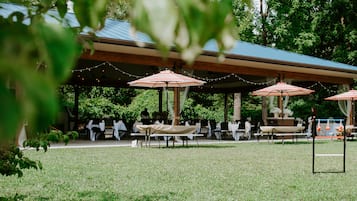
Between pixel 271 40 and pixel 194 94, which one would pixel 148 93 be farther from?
pixel 271 40

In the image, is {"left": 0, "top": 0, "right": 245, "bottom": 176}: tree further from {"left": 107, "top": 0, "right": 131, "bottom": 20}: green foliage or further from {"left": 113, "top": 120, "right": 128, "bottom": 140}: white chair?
{"left": 113, "top": 120, "right": 128, "bottom": 140}: white chair

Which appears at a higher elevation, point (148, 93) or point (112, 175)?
point (148, 93)

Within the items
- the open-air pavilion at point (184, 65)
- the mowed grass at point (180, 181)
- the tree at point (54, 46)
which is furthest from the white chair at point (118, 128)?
the tree at point (54, 46)

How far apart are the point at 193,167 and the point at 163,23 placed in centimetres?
699

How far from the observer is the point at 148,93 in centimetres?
3006

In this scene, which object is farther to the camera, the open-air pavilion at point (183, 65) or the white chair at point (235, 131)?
→ the white chair at point (235, 131)

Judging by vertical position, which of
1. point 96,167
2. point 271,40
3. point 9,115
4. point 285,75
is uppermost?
point 271,40

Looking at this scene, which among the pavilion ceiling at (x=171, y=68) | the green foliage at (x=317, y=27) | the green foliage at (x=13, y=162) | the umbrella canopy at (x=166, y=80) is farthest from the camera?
the green foliage at (x=317, y=27)

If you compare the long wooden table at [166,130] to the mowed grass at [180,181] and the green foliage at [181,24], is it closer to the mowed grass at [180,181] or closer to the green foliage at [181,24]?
the mowed grass at [180,181]

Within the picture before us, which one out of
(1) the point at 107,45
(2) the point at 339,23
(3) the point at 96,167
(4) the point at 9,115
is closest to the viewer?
(4) the point at 9,115

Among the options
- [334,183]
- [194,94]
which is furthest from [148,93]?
[334,183]

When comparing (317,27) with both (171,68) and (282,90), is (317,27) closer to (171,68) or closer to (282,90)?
(282,90)

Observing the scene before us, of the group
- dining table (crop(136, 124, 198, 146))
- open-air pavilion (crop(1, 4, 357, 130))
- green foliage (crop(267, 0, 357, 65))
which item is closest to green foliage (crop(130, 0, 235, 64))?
open-air pavilion (crop(1, 4, 357, 130))

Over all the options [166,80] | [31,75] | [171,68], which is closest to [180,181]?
[31,75]
